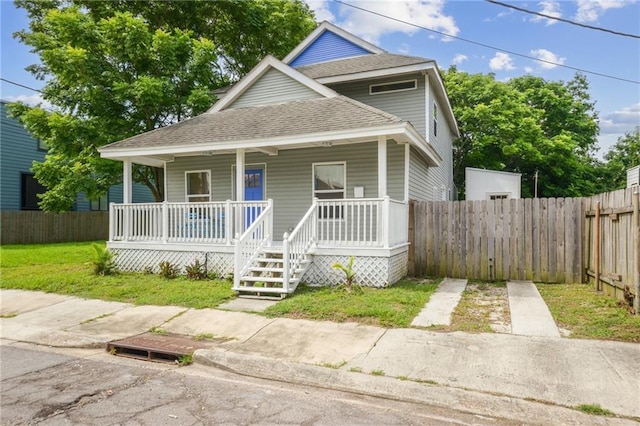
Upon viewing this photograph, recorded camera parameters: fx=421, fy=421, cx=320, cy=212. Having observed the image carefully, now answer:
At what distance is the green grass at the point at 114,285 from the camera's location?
26.1 feet

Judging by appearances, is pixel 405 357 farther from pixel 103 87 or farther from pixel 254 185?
pixel 103 87

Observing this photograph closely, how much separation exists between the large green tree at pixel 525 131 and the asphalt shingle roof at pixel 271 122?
644 inches

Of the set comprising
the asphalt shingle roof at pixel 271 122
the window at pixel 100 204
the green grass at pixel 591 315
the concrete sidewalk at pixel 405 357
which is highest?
the asphalt shingle roof at pixel 271 122

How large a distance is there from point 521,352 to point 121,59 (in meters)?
16.8

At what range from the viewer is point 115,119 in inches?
651

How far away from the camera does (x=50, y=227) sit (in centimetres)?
2169

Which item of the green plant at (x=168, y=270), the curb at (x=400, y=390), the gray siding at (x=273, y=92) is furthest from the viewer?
the gray siding at (x=273, y=92)

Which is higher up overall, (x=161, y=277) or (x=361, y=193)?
(x=361, y=193)

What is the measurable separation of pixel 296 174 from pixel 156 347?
7.35 metres

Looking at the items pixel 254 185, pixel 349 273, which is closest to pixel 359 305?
pixel 349 273

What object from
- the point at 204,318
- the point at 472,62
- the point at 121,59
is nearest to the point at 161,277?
the point at 204,318

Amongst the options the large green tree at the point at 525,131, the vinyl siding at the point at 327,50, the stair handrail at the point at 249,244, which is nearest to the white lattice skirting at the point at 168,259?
the stair handrail at the point at 249,244

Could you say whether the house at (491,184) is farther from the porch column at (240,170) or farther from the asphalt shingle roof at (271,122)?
the porch column at (240,170)

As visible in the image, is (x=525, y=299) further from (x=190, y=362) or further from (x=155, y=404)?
(x=155, y=404)
